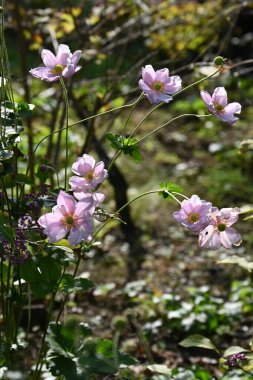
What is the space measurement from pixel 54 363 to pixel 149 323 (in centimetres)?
126

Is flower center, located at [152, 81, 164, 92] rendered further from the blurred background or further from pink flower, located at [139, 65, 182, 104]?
the blurred background

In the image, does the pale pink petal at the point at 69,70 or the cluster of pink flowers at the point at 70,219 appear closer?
the cluster of pink flowers at the point at 70,219

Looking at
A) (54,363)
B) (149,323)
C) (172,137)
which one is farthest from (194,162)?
(54,363)

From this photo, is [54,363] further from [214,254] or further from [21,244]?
[214,254]

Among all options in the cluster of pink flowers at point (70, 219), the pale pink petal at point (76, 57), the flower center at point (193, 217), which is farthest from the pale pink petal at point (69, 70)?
the flower center at point (193, 217)

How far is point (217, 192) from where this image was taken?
414 centimetres

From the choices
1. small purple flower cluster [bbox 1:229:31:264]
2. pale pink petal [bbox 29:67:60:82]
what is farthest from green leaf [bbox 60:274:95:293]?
pale pink petal [bbox 29:67:60:82]

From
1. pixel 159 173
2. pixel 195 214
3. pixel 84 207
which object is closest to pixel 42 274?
pixel 84 207

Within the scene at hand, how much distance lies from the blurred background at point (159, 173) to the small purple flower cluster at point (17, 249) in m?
0.39

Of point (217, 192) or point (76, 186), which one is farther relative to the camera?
point (217, 192)

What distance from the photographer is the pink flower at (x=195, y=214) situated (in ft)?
5.02

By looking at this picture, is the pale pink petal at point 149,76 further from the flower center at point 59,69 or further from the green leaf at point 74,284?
the green leaf at point 74,284

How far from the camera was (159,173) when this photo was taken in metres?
4.53

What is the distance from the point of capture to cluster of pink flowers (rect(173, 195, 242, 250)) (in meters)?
1.54
